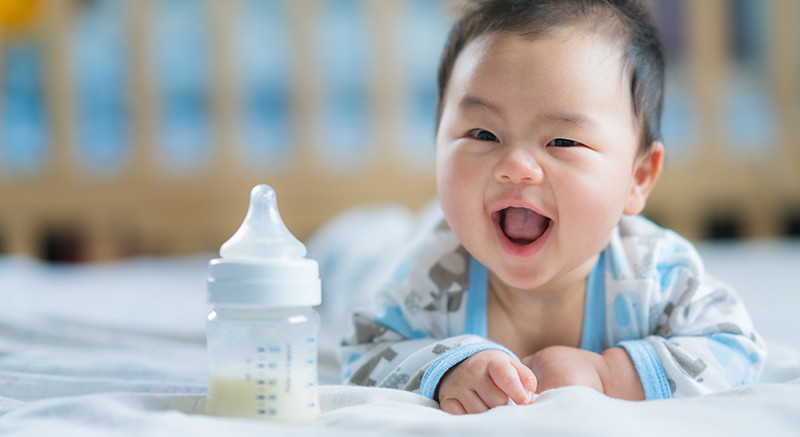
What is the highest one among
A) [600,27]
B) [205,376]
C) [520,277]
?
[600,27]

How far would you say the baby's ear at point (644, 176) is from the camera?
686 millimetres

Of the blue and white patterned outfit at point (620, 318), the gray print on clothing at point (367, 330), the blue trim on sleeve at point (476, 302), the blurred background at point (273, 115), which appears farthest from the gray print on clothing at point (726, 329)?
the blurred background at point (273, 115)

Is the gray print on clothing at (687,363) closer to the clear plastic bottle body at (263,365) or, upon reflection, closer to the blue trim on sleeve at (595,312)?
the blue trim on sleeve at (595,312)

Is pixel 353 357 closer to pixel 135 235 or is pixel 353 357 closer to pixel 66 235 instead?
pixel 135 235

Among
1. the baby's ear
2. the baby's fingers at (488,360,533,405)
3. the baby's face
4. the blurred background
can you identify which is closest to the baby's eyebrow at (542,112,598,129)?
the baby's face

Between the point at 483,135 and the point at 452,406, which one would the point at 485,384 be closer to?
the point at 452,406

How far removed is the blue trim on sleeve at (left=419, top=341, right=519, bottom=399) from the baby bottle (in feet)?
0.45

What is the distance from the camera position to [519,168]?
0.55 metres

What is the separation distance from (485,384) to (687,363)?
0.71ft

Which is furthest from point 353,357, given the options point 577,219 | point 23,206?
point 23,206

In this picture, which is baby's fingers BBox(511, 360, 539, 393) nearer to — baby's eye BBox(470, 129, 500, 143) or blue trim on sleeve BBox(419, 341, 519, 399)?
blue trim on sleeve BBox(419, 341, 519, 399)

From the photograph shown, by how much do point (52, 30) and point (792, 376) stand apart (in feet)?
8.82

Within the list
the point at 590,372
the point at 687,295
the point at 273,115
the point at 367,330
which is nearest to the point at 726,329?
the point at 687,295

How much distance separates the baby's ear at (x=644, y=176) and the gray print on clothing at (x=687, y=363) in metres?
0.17
